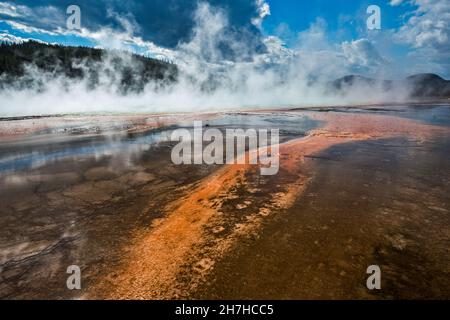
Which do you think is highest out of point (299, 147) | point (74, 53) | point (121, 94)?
point (74, 53)

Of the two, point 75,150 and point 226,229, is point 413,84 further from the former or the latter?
point 226,229

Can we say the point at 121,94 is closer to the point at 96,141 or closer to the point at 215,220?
the point at 96,141

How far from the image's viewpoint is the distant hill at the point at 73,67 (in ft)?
127

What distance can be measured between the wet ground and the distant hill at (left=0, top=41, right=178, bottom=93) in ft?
126

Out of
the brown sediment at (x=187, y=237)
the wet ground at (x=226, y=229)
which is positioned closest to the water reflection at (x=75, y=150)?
the wet ground at (x=226, y=229)

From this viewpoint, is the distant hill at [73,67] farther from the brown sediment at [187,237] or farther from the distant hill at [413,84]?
the distant hill at [413,84]

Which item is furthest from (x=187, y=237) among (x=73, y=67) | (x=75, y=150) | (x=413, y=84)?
(x=413, y=84)

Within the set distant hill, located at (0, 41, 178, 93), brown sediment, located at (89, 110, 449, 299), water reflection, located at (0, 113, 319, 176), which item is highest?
distant hill, located at (0, 41, 178, 93)

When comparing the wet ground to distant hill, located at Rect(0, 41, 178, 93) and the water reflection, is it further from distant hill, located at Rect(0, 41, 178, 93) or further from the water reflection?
distant hill, located at Rect(0, 41, 178, 93)

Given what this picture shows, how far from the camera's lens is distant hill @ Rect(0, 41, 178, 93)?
38.7m

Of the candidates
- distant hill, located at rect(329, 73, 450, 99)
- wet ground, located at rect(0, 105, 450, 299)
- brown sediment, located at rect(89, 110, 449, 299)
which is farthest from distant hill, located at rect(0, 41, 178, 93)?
distant hill, located at rect(329, 73, 450, 99)

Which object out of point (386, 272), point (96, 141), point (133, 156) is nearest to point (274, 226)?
point (386, 272)

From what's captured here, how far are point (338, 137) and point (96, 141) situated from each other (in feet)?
27.1

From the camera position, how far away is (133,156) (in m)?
7.66
